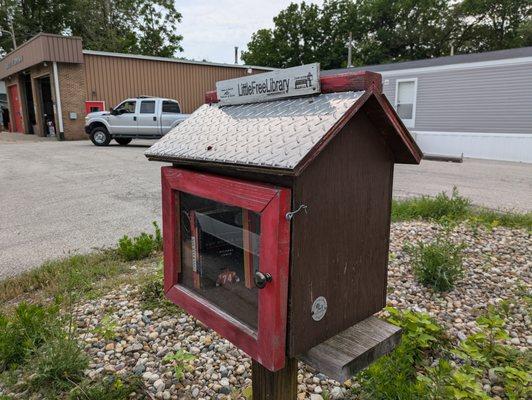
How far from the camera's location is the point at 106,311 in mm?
2879

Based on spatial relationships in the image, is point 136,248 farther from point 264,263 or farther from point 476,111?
point 476,111

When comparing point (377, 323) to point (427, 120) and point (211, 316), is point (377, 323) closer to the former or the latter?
point (211, 316)

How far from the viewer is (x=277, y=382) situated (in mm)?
1501

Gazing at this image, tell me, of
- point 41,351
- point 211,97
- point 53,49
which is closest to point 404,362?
point 211,97

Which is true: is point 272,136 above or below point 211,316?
above

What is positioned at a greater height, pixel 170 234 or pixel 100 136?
pixel 170 234

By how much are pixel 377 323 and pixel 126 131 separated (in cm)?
1559

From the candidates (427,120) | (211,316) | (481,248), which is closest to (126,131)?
(427,120)

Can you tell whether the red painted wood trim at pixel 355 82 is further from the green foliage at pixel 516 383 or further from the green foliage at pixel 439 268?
the green foliage at pixel 439 268

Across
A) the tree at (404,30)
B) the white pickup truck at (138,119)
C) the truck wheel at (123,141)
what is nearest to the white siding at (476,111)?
the white pickup truck at (138,119)

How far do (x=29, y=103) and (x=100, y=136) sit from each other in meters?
11.4

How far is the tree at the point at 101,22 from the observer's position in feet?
108

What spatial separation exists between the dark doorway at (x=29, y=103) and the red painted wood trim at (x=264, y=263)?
85.7 feet

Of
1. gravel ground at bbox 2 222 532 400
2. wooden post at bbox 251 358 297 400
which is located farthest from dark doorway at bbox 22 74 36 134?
wooden post at bbox 251 358 297 400
